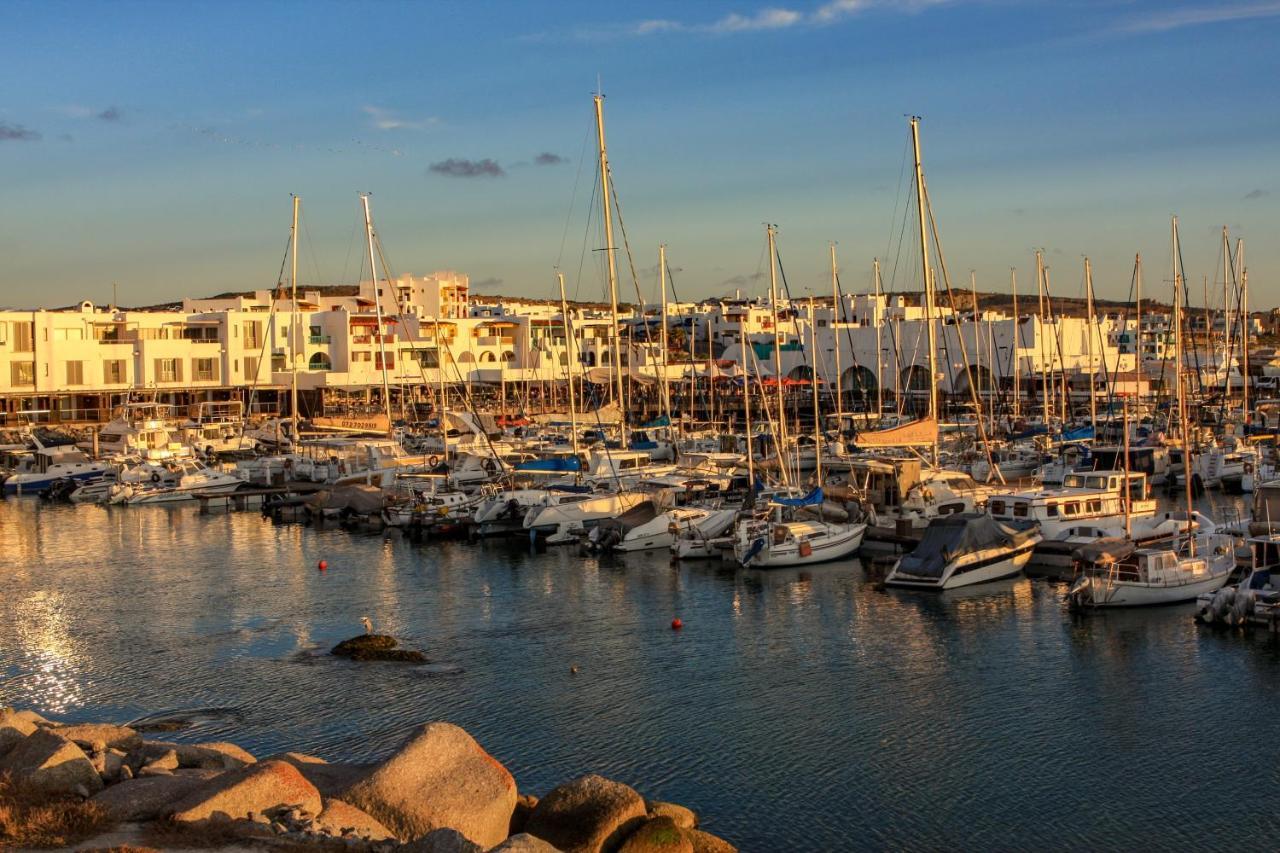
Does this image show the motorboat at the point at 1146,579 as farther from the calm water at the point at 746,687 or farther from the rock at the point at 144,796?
the rock at the point at 144,796

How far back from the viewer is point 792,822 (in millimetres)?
17719

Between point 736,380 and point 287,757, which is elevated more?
point 736,380

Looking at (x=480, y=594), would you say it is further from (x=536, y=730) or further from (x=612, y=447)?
(x=612, y=447)

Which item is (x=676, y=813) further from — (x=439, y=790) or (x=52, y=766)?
(x=52, y=766)

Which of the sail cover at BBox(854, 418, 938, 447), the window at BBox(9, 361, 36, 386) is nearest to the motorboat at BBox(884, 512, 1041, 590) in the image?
the sail cover at BBox(854, 418, 938, 447)

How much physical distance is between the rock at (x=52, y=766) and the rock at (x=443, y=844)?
4.09 meters

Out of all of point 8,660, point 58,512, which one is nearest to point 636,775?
point 8,660

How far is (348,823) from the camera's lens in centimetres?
1355

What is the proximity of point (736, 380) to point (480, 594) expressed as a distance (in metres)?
58.3

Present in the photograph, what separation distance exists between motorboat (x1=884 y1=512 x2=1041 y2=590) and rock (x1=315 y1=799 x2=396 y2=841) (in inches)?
808

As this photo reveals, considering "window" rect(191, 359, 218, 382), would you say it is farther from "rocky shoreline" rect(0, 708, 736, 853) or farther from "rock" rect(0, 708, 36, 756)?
"rocky shoreline" rect(0, 708, 736, 853)

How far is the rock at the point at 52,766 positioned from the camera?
46.8 ft

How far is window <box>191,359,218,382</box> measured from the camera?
8525cm

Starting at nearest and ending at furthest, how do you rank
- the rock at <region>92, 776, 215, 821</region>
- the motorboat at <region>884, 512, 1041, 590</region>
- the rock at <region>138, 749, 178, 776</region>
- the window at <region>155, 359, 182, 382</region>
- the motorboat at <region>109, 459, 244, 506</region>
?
the rock at <region>92, 776, 215, 821</region> → the rock at <region>138, 749, 178, 776</region> → the motorboat at <region>884, 512, 1041, 590</region> → the motorboat at <region>109, 459, 244, 506</region> → the window at <region>155, 359, 182, 382</region>
